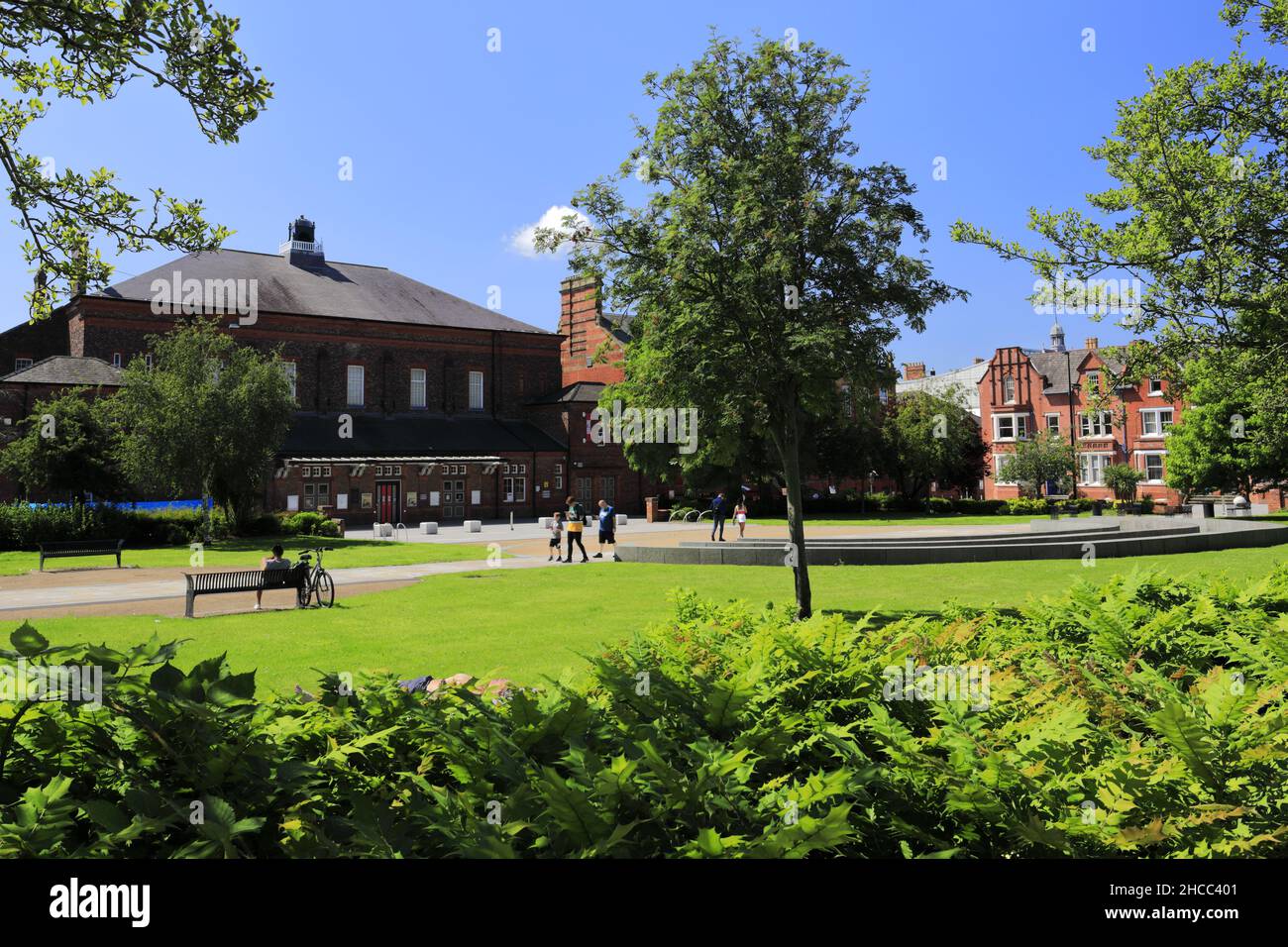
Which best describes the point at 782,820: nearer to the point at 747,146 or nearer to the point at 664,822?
the point at 664,822

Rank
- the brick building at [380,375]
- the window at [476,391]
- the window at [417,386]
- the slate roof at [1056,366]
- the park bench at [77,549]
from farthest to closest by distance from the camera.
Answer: the slate roof at [1056,366]
the window at [476,391]
the window at [417,386]
the brick building at [380,375]
the park bench at [77,549]

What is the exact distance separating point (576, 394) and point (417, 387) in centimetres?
1116

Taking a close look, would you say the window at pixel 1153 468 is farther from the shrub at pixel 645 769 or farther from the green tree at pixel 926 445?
the shrub at pixel 645 769

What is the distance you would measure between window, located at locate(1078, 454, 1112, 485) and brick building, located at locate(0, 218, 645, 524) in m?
39.6

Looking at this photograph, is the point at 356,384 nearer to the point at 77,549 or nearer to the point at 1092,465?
the point at 77,549

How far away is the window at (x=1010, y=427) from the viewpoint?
7888 cm

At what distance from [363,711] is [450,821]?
4.05 feet

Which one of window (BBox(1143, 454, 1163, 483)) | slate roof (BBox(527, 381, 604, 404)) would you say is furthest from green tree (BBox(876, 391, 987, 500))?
slate roof (BBox(527, 381, 604, 404))

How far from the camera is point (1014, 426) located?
7962 centimetres

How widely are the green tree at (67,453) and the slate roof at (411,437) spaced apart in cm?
1198

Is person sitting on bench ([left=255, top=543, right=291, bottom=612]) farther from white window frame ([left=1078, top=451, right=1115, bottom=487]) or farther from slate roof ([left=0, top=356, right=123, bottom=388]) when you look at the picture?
white window frame ([left=1078, top=451, right=1115, bottom=487])

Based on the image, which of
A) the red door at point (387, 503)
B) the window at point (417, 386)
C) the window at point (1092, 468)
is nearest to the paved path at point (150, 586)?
the red door at point (387, 503)

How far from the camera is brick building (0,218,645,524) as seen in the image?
5031cm
